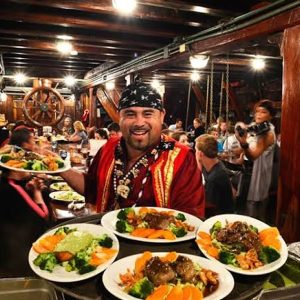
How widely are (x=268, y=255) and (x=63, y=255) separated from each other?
0.92 meters

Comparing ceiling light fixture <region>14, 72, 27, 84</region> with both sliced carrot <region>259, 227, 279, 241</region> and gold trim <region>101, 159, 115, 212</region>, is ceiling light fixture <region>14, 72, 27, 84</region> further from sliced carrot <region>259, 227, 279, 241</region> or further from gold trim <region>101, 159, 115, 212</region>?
sliced carrot <region>259, 227, 279, 241</region>

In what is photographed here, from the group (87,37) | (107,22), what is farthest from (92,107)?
(107,22)

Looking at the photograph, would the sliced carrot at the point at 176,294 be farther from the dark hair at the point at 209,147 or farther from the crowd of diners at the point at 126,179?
the dark hair at the point at 209,147

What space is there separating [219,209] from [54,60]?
7.21m

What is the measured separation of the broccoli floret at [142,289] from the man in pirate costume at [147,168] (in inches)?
39.2

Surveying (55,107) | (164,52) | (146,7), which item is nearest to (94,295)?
(146,7)

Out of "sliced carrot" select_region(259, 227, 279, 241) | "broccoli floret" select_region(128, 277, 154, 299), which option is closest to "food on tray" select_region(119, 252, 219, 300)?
"broccoli floret" select_region(128, 277, 154, 299)

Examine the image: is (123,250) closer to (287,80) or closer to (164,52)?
(287,80)

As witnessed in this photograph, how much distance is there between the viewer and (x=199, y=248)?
1465mm

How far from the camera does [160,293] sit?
1110 mm

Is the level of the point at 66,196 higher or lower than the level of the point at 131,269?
lower

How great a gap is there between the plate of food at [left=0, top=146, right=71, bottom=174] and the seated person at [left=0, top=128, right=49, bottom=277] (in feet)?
1.07

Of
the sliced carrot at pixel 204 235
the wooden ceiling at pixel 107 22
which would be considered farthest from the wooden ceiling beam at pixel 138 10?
the sliced carrot at pixel 204 235

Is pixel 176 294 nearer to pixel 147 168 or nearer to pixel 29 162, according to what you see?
pixel 147 168
